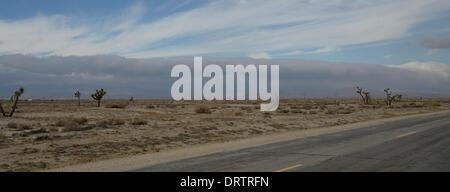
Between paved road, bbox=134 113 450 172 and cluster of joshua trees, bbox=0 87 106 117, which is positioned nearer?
paved road, bbox=134 113 450 172

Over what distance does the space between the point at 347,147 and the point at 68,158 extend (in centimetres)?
988

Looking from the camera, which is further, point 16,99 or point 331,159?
point 16,99

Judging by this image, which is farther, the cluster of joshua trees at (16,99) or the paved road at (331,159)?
the cluster of joshua trees at (16,99)

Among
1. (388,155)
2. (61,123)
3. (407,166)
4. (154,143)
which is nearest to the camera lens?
(407,166)

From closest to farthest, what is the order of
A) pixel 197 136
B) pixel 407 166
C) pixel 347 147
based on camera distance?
pixel 407 166
pixel 347 147
pixel 197 136

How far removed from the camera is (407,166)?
29.5 feet

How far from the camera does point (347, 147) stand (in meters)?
12.6
